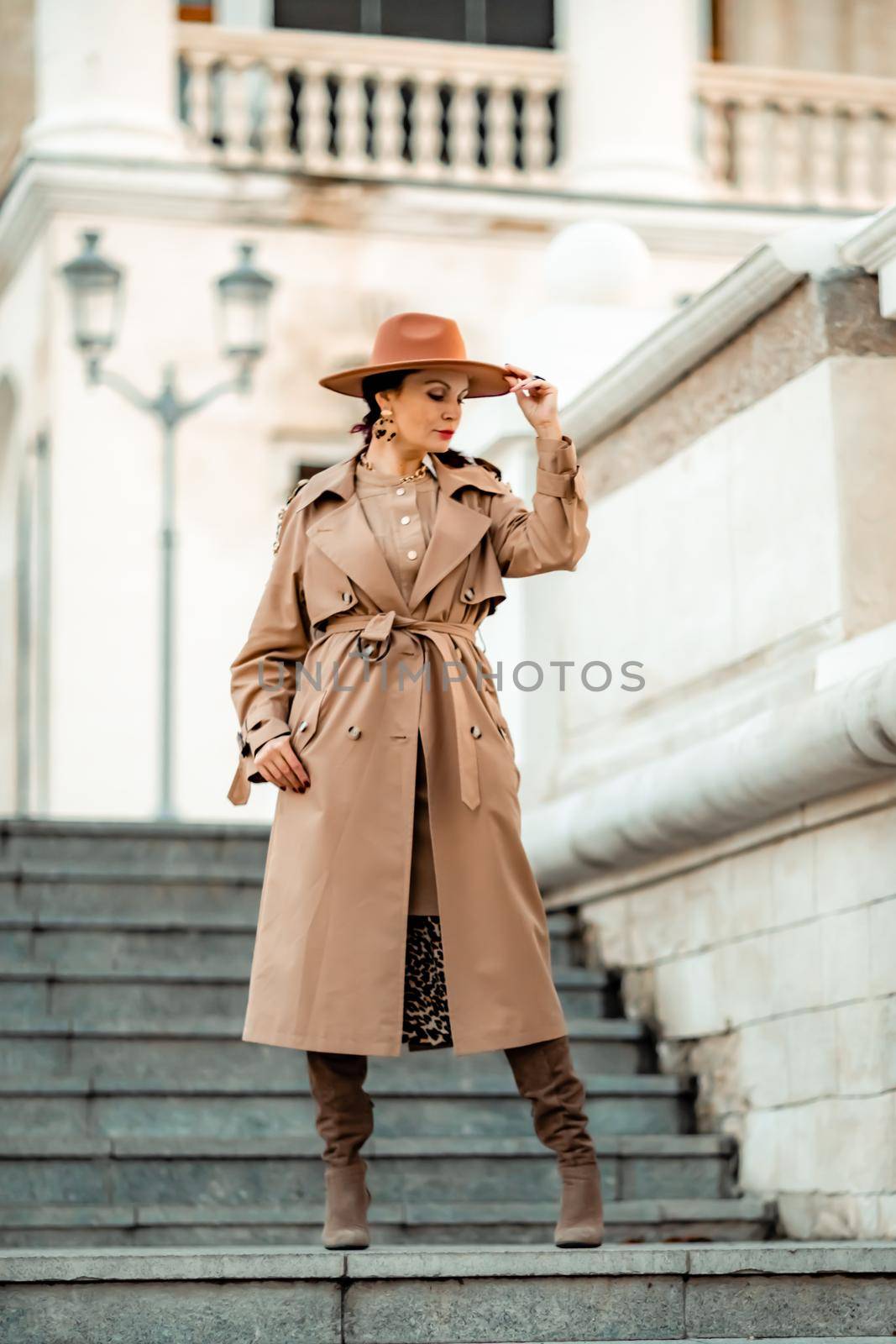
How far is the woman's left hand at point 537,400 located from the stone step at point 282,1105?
2.44m

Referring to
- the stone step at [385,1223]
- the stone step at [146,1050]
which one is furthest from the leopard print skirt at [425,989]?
the stone step at [146,1050]

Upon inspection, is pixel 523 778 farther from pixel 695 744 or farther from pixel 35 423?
pixel 35 423

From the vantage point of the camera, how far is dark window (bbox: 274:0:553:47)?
1738 centimetres

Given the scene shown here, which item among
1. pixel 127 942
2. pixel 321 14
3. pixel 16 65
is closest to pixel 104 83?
pixel 321 14

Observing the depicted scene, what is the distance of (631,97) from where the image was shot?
648 inches

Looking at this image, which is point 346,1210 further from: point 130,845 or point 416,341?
point 130,845

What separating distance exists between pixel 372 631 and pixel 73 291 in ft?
29.6

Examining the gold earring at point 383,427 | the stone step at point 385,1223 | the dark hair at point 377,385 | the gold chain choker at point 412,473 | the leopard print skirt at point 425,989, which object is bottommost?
the stone step at point 385,1223

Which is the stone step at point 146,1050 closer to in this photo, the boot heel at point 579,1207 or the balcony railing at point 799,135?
the boot heel at point 579,1207

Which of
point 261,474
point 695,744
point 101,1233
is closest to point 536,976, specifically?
point 101,1233

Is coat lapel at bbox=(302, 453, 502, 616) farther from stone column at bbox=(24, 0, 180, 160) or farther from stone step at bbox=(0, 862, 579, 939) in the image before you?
stone column at bbox=(24, 0, 180, 160)

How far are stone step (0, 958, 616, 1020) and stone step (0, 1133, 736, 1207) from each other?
0.75m

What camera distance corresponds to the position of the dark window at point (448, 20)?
17.4 m

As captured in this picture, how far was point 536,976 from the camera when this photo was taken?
5008 mm
